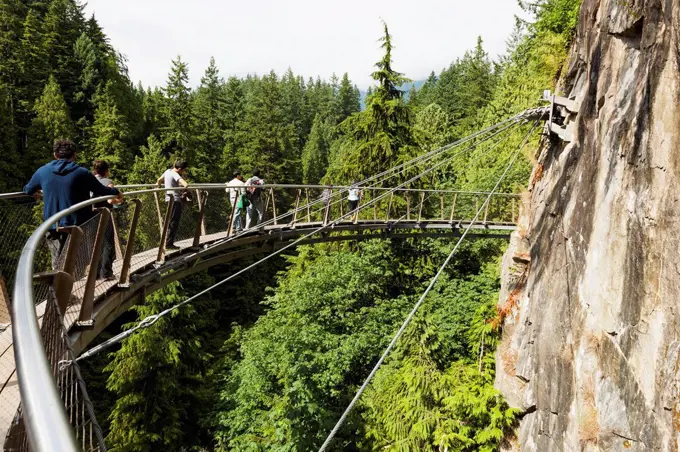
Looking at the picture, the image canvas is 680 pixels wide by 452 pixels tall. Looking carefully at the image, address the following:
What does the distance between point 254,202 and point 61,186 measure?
4985 millimetres

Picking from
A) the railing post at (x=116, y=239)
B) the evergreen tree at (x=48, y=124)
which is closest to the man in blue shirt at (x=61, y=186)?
the railing post at (x=116, y=239)

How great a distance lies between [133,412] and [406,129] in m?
13.9

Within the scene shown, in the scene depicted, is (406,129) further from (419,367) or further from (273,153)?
(273,153)

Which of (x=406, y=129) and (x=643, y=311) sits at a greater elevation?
(x=406, y=129)

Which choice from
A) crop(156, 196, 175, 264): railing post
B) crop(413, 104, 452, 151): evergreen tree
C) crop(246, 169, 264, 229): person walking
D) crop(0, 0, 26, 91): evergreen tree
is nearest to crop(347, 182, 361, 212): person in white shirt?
crop(246, 169, 264, 229): person walking

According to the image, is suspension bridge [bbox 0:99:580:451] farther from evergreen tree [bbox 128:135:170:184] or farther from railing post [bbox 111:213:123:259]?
evergreen tree [bbox 128:135:170:184]

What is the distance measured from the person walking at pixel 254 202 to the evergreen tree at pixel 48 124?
2132 cm

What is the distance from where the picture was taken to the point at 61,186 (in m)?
3.71

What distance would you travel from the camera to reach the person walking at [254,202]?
848 centimetres

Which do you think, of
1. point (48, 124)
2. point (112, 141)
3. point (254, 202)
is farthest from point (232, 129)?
point (254, 202)

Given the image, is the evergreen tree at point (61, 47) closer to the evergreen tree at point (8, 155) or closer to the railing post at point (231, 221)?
the evergreen tree at point (8, 155)

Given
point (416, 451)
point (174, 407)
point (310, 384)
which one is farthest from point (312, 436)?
point (174, 407)

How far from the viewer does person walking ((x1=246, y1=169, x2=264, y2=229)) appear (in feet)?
27.8

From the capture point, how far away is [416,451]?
10312 mm
